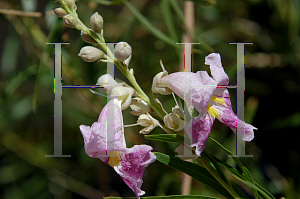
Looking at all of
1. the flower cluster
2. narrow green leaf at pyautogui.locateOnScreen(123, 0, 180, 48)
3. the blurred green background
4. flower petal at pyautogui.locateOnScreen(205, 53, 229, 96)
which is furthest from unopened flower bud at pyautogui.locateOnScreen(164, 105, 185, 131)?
the blurred green background

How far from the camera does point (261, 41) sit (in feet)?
5.45

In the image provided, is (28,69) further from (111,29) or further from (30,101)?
(111,29)

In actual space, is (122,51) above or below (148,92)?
above

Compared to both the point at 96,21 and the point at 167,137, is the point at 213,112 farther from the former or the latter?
the point at 96,21

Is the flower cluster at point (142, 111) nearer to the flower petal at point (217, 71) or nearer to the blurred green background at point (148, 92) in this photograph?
the flower petal at point (217, 71)

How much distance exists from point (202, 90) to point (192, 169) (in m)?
0.20

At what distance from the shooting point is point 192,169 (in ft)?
2.26

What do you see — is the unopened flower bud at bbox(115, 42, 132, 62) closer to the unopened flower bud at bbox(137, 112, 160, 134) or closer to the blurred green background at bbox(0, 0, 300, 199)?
the unopened flower bud at bbox(137, 112, 160, 134)

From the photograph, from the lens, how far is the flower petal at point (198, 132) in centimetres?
59

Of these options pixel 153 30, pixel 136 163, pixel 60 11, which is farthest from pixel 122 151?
pixel 153 30

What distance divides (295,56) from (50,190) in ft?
5.02

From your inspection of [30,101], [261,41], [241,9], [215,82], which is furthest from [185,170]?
[241,9]

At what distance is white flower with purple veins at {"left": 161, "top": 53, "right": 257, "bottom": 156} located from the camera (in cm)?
59

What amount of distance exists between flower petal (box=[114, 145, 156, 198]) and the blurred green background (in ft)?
2.38
